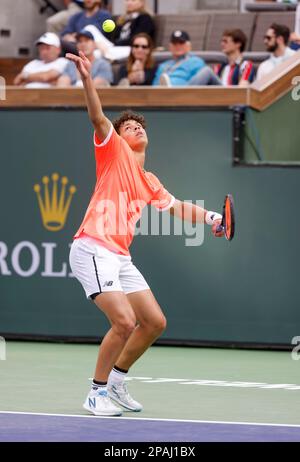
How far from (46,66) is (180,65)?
173 cm

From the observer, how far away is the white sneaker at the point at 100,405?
7.95m

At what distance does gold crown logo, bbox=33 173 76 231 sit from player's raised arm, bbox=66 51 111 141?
173 inches

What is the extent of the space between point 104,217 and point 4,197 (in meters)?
4.61

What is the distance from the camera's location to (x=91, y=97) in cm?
788

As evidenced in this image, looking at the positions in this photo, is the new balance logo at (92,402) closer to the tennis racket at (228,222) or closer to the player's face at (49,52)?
the tennis racket at (228,222)

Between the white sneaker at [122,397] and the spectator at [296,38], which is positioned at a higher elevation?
the spectator at [296,38]

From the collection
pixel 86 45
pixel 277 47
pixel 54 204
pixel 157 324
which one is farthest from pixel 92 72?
pixel 157 324

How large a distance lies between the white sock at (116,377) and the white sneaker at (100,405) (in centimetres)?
28

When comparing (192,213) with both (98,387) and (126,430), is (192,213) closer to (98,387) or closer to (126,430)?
(98,387)

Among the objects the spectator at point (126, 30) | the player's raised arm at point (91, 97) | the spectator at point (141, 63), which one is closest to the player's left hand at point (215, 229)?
the player's raised arm at point (91, 97)

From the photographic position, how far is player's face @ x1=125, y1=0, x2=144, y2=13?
15.6 metres
